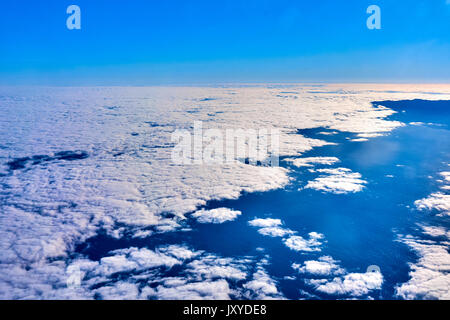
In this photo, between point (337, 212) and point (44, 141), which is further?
point (44, 141)

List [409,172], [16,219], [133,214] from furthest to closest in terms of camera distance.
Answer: [409,172] → [133,214] → [16,219]

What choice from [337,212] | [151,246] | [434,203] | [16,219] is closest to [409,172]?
[434,203]

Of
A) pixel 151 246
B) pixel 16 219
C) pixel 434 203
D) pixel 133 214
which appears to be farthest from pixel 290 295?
pixel 16 219

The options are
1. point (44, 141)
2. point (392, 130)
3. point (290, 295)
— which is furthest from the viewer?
point (392, 130)
